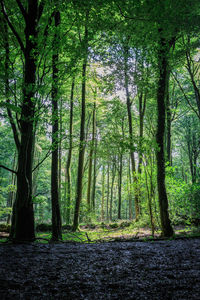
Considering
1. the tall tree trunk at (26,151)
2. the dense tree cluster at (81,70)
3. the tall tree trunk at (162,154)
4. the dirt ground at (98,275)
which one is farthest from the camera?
the tall tree trunk at (162,154)

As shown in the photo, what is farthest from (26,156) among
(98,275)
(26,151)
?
(98,275)

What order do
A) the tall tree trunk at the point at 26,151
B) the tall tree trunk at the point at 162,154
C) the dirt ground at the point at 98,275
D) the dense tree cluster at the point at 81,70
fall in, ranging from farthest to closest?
the tall tree trunk at the point at 162,154, the tall tree trunk at the point at 26,151, the dense tree cluster at the point at 81,70, the dirt ground at the point at 98,275

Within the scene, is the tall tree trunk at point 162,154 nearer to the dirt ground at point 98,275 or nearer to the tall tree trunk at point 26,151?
the dirt ground at point 98,275

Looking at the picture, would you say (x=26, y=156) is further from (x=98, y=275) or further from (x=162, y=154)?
(x=162, y=154)

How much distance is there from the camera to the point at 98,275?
98.7 inches

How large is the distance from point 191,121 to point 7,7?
676 inches

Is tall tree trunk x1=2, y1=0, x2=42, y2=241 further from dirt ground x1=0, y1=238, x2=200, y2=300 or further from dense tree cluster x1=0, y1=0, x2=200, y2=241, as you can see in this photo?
dirt ground x1=0, y1=238, x2=200, y2=300

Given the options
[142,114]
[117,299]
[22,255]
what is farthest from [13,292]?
[142,114]

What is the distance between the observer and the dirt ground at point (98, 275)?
194cm

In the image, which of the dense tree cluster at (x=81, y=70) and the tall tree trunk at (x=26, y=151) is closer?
the dense tree cluster at (x=81, y=70)

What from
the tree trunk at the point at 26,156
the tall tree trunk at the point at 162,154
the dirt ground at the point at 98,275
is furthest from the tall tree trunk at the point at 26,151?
the tall tree trunk at the point at 162,154

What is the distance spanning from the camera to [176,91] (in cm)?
1516

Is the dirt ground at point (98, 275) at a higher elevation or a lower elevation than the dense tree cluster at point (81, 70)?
lower

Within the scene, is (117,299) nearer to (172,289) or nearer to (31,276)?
(172,289)
